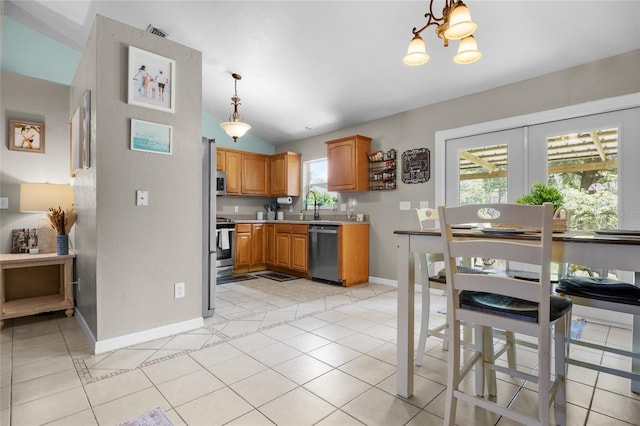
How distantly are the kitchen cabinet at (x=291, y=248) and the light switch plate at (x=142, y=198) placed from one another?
105 inches

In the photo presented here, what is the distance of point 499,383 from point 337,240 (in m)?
2.72

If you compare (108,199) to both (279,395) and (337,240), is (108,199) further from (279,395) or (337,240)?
(337,240)

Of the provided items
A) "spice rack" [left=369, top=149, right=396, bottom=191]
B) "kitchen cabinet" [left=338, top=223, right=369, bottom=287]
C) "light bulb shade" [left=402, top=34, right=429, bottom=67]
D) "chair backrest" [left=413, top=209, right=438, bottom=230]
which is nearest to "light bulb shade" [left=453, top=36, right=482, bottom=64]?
"light bulb shade" [left=402, top=34, right=429, bottom=67]

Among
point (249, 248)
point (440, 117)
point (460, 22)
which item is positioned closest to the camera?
point (460, 22)

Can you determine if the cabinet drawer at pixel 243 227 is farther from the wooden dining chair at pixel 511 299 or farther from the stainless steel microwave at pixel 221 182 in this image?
the wooden dining chair at pixel 511 299

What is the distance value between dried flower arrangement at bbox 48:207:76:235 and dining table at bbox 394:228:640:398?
3234 mm

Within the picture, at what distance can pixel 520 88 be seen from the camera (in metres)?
3.32

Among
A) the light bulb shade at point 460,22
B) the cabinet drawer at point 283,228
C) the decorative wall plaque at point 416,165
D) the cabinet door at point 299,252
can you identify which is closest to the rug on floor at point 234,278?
the cabinet door at point 299,252

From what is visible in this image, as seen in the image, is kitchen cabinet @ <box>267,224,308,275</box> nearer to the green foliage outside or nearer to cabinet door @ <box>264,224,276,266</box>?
cabinet door @ <box>264,224,276,266</box>

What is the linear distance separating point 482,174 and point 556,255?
101 inches

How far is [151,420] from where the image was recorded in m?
1.53

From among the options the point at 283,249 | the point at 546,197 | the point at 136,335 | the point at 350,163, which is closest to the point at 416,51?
the point at 546,197

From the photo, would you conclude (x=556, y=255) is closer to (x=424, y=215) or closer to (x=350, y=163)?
(x=424, y=215)

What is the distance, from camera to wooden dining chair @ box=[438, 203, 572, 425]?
1197mm
